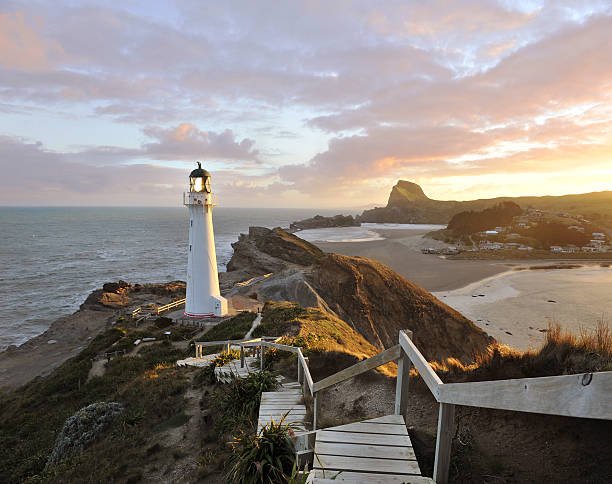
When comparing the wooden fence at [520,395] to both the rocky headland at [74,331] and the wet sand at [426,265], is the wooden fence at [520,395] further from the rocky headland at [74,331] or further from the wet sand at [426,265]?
the wet sand at [426,265]

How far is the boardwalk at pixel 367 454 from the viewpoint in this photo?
A: 9.87 ft

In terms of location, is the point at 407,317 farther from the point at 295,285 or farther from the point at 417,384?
the point at 417,384

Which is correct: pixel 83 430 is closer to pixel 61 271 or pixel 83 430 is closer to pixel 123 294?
pixel 123 294

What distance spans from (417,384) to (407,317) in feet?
55.4

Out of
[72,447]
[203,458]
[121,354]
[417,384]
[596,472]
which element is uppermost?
[596,472]

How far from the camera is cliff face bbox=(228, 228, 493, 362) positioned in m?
20.5

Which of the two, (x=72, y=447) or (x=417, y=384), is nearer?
(x=417, y=384)

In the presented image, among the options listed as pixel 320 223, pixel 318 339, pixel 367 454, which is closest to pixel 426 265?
pixel 318 339

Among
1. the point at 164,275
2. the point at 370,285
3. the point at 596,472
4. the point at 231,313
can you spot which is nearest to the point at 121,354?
the point at 231,313

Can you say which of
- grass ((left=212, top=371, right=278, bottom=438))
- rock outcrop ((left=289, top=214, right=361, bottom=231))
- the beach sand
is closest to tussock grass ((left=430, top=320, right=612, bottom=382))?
grass ((left=212, top=371, right=278, bottom=438))

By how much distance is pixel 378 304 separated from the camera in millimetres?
22844

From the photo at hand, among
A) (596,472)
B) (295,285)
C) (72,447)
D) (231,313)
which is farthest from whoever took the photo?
(295,285)

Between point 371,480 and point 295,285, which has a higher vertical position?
point 371,480

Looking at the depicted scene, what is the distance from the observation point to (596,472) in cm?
287
